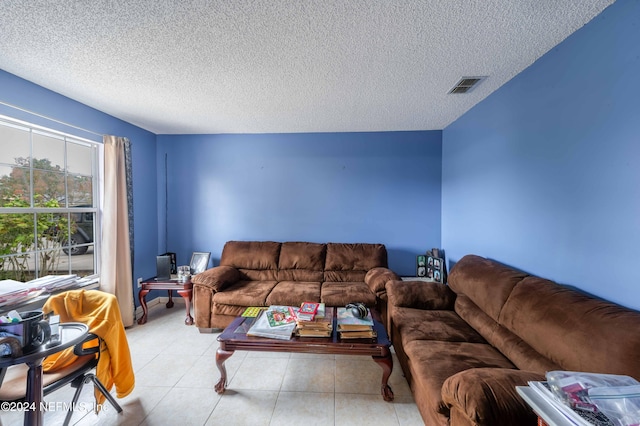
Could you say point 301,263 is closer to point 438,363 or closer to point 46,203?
point 438,363

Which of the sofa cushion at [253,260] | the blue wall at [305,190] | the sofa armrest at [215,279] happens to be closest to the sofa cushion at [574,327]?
the blue wall at [305,190]

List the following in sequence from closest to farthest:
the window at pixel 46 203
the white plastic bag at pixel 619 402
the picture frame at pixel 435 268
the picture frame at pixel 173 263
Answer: the white plastic bag at pixel 619 402 → the window at pixel 46 203 → the picture frame at pixel 435 268 → the picture frame at pixel 173 263

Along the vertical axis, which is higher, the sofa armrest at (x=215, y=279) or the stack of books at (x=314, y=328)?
the sofa armrest at (x=215, y=279)

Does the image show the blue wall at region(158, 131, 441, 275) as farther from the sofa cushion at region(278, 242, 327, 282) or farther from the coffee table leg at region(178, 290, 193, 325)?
the coffee table leg at region(178, 290, 193, 325)

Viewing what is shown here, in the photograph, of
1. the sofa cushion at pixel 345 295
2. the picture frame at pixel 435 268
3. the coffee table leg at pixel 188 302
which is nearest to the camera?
the sofa cushion at pixel 345 295

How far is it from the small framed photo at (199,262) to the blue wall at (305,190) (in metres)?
0.20

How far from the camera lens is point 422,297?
92.6 inches

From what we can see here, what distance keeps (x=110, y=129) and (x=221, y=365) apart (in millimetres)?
3006

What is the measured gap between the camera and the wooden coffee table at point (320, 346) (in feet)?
5.63

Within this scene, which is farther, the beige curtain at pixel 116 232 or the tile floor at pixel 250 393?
the beige curtain at pixel 116 232

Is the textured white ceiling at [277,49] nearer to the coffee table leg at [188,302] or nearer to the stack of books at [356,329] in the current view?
the stack of books at [356,329]

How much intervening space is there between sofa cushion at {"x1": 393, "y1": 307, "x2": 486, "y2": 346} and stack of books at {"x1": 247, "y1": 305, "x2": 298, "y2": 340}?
0.89 meters

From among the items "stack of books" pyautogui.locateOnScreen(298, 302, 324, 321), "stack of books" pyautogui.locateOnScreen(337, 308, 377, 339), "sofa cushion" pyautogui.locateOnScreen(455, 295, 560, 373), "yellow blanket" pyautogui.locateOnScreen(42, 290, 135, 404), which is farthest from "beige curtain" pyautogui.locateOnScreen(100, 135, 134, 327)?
"sofa cushion" pyautogui.locateOnScreen(455, 295, 560, 373)

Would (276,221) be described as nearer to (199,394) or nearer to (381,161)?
(381,161)
